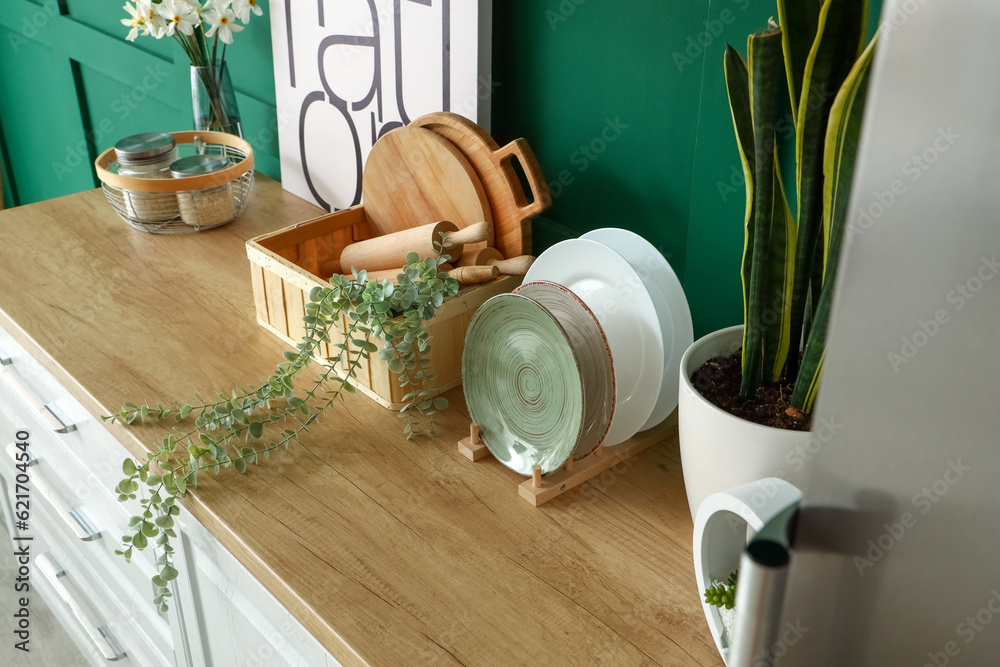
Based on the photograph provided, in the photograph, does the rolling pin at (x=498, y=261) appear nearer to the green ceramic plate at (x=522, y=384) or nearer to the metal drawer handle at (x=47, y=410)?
the green ceramic plate at (x=522, y=384)

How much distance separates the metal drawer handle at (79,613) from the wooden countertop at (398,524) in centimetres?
65

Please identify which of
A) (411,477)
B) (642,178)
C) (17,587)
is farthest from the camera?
(17,587)

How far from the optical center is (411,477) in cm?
92

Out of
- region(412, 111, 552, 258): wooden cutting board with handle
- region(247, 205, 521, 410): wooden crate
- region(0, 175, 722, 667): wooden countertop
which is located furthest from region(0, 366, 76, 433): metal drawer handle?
region(412, 111, 552, 258): wooden cutting board with handle

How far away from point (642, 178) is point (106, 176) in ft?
3.05

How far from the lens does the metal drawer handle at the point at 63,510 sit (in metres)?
1.34

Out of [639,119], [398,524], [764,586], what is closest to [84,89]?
[639,119]

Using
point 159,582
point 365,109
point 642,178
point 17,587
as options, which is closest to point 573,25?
point 642,178

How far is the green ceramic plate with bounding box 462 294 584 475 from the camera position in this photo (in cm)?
85

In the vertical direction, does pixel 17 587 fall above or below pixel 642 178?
below

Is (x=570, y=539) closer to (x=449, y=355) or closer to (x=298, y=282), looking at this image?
(x=449, y=355)

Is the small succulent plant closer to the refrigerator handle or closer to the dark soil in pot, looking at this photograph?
the dark soil in pot

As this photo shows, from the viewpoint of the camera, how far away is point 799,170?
2.20 feet

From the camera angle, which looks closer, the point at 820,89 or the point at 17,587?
the point at 820,89
